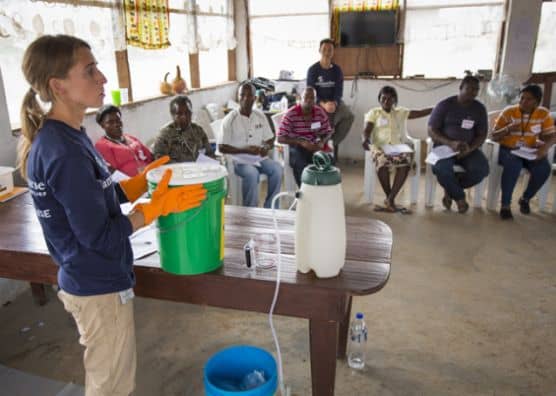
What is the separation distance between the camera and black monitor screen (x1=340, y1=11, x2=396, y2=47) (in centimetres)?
514

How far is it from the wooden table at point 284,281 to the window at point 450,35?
13.4 feet

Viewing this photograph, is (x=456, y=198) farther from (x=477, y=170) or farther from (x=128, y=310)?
(x=128, y=310)

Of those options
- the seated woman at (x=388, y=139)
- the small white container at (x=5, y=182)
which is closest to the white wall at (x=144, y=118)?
the small white container at (x=5, y=182)

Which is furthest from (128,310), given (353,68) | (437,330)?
(353,68)

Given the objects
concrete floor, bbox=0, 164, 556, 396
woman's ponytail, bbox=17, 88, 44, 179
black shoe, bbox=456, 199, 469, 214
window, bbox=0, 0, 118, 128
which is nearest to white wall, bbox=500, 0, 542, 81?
black shoe, bbox=456, 199, 469, 214

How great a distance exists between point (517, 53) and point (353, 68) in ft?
5.81

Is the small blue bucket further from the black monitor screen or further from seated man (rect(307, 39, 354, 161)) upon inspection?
the black monitor screen

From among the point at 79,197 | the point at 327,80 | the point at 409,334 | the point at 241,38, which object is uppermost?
the point at 241,38

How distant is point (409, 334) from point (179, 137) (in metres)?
2.06

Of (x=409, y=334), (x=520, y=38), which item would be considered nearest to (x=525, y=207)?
(x=520, y=38)

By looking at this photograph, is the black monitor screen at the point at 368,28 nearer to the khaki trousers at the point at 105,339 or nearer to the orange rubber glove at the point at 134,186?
the orange rubber glove at the point at 134,186

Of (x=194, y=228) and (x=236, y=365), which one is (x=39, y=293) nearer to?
(x=236, y=365)

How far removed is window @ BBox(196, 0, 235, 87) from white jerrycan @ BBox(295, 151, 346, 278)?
13.4 feet

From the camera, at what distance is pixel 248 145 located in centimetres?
365
